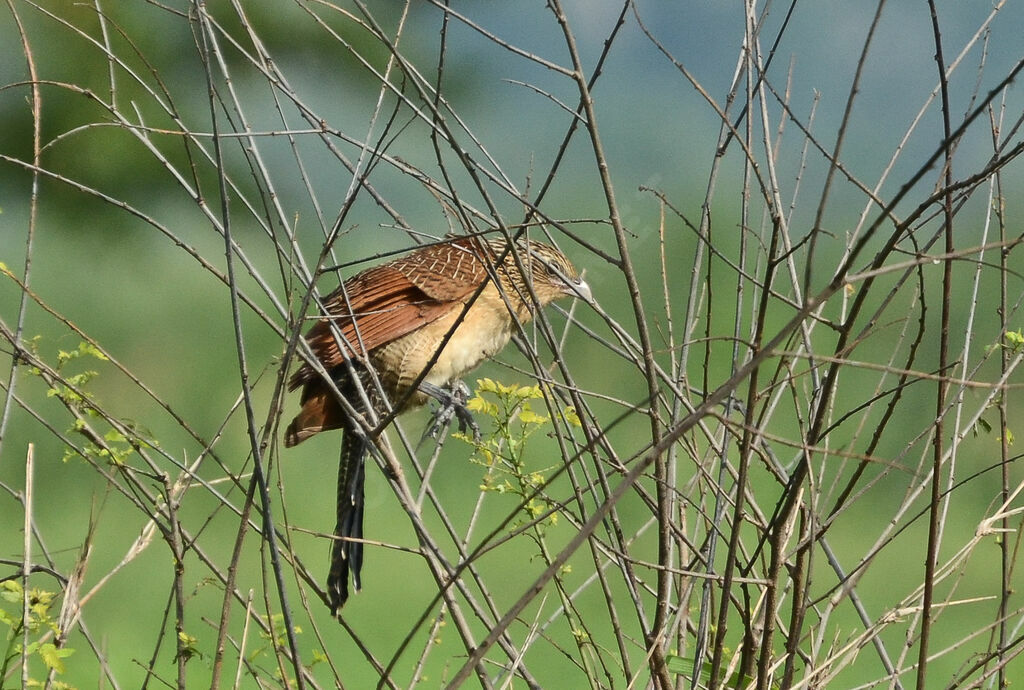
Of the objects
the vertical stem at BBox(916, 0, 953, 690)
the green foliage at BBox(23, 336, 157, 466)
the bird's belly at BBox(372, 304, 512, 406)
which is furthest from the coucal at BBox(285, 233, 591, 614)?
the vertical stem at BBox(916, 0, 953, 690)

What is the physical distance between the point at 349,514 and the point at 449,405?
10.2 inches

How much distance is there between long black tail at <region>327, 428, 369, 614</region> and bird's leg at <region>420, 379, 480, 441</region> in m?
0.13

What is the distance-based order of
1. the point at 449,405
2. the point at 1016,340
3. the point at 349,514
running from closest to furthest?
1. the point at 1016,340
2. the point at 349,514
3. the point at 449,405

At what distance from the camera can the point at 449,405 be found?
162cm

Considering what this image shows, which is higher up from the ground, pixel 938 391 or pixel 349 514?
pixel 938 391

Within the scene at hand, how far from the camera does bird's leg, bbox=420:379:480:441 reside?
1.59 m

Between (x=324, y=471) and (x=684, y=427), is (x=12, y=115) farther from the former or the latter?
(x=684, y=427)

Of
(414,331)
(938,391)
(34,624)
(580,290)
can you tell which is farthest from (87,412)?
(938,391)

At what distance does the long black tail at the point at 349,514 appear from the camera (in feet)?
4.53

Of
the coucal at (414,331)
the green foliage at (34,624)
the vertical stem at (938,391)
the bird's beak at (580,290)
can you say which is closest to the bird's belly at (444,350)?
the coucal at (414,331)

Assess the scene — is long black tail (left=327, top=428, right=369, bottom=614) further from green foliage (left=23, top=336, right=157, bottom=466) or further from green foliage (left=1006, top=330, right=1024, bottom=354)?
green foliage (left=1006, top=330, right=1024, bottom=354)

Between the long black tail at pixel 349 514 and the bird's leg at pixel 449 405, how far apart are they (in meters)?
0.13

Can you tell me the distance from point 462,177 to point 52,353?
1042 millimetres

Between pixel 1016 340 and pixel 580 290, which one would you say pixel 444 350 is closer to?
pixel 580 290
